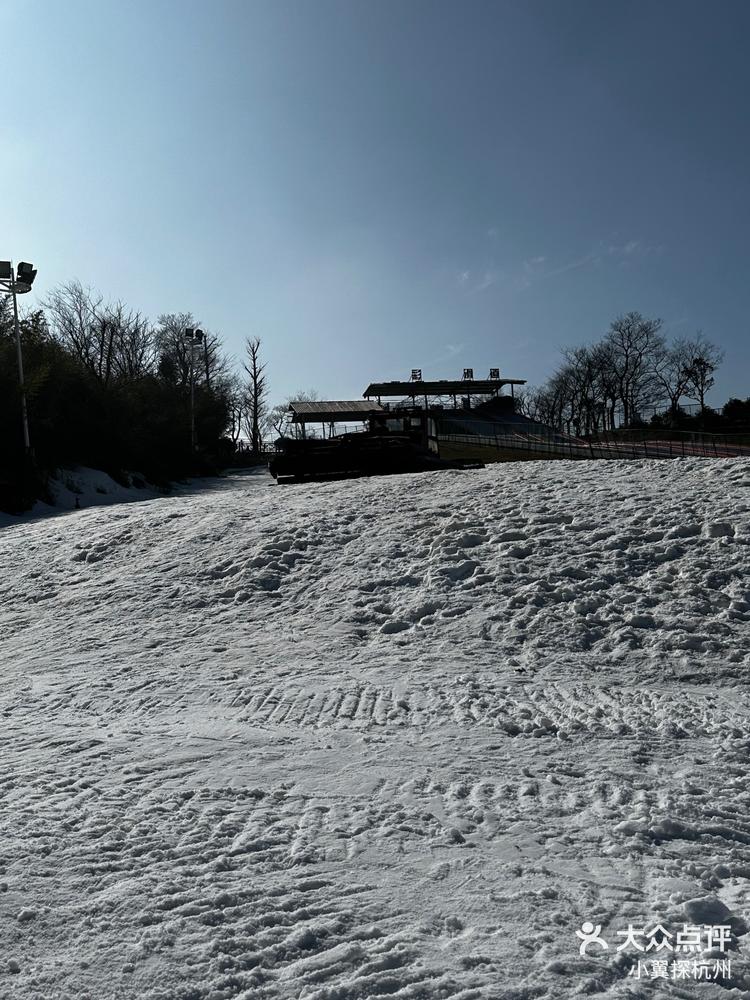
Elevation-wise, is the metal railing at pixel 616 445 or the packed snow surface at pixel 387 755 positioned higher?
the metal railing at pixel 616 445

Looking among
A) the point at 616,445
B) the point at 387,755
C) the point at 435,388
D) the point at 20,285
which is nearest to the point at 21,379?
the point at 20,285

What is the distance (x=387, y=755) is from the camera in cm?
381

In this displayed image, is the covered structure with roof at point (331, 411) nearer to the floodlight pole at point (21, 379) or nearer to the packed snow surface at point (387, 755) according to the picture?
the floodlight pole at point (21, 379)

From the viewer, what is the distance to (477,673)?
512 centimetres

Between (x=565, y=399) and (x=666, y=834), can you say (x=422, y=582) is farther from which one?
(x=565, y=399)

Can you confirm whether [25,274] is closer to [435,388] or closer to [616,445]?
[616,445]

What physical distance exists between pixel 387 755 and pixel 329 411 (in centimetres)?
4148

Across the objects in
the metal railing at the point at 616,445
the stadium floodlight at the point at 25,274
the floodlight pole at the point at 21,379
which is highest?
the stadium floodlight at the point at 25,274

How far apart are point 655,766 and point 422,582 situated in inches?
138

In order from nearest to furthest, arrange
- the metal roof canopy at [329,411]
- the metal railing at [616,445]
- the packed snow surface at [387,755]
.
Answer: the packed snow surface at [387,755]
the metal railing at [616,445]
the metal roof canopy at [329,411]

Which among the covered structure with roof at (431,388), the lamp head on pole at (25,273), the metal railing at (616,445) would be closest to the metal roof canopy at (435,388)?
the covered structure with roof at (431,388)

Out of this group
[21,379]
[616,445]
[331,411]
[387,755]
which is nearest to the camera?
[387,755]

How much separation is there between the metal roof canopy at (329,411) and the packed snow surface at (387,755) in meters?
37.7

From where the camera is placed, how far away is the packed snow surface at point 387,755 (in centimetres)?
228
